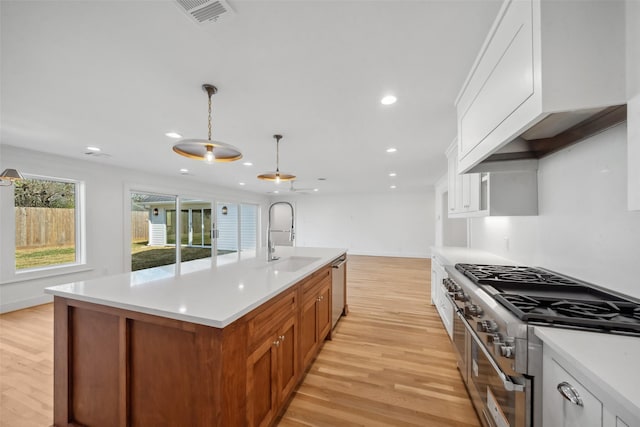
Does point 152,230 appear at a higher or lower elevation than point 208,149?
lower

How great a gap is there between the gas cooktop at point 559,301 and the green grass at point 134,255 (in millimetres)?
5790

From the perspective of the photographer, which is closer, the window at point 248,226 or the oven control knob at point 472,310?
the oven control knob at point 472,310

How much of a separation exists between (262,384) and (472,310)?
4.20 ft

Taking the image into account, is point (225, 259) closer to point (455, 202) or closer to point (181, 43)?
point (181, 43)

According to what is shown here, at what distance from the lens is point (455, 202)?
9.42 feet

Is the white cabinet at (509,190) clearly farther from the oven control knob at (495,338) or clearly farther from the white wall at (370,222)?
the white wall at (370,222)

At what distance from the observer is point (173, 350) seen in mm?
1098

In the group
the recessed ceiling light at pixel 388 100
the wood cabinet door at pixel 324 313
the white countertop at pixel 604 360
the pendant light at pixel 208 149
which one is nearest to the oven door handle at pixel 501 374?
the white countertop at pixel 604 360

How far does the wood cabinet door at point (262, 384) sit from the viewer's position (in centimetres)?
117

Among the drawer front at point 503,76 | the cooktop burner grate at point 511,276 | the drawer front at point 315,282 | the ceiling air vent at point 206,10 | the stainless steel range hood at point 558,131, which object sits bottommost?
the drawer front at point 315,282

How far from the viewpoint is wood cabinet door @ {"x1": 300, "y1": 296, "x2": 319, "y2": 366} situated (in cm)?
182

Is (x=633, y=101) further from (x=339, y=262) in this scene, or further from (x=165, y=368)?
(x=339, y=262)

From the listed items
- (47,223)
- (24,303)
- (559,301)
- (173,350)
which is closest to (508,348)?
(559,301)

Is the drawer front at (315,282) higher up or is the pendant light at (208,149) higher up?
the pendant light at (208,149)
